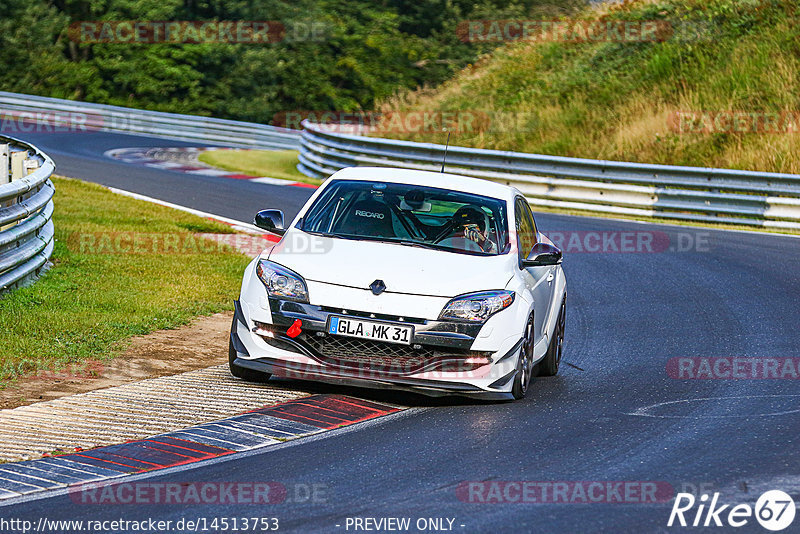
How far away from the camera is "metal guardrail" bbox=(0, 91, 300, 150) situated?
121 ft

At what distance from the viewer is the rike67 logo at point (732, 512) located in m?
5.39

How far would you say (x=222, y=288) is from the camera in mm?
12344

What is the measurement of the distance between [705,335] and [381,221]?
3.71m

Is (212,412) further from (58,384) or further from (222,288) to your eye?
(222,288)

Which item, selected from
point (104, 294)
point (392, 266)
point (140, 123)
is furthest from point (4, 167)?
point (140, 123)

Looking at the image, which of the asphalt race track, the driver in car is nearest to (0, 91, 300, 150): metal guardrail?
the asphalt race track

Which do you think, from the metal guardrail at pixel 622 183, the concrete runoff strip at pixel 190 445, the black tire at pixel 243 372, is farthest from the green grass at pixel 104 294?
the metal guardrail at pixel 622 183

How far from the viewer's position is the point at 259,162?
102 ft

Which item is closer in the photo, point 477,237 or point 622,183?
point 477,237

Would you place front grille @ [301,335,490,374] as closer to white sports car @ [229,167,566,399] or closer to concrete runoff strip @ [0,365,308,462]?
white sports car @ [229,167,566,399]

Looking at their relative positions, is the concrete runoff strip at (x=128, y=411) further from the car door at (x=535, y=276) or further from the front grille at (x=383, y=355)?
the car door at (x=535, y=276)

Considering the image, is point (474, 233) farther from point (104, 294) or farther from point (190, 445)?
point (104, 294)

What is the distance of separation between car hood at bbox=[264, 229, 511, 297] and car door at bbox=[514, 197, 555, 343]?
369 millimetres

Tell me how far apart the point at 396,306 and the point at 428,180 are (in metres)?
1.90
